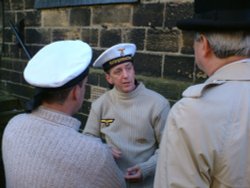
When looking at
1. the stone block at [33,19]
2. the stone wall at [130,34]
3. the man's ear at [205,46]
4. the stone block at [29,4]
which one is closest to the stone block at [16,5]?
the stone wall at [130,34]

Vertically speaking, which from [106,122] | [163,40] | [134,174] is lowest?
[134,174]

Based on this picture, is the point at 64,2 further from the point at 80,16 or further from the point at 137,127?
the point at 137,127

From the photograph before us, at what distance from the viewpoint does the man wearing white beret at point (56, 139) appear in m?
1.73

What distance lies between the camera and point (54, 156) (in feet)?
5.65

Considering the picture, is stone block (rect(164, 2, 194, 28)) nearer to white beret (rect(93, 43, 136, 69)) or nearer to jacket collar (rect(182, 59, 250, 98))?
white beret (rect(93, 43, 136, 69))

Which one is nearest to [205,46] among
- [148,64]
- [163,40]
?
[163,40]

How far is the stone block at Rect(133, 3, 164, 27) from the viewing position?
3.81 m

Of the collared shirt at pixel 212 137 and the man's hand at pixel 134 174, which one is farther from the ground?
the collared shirt at pixel 212 137

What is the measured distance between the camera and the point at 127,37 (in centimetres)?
425

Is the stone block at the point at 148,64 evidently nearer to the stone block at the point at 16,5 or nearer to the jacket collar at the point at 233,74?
the jacket collar at the point at 233,74

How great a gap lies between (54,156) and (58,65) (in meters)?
0.43

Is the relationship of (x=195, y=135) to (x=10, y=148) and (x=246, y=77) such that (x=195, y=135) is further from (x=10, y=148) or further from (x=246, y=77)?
(x=10, y=148)

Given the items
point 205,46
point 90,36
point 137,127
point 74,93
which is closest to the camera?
point 205,46

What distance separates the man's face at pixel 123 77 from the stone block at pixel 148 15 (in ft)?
3.60
